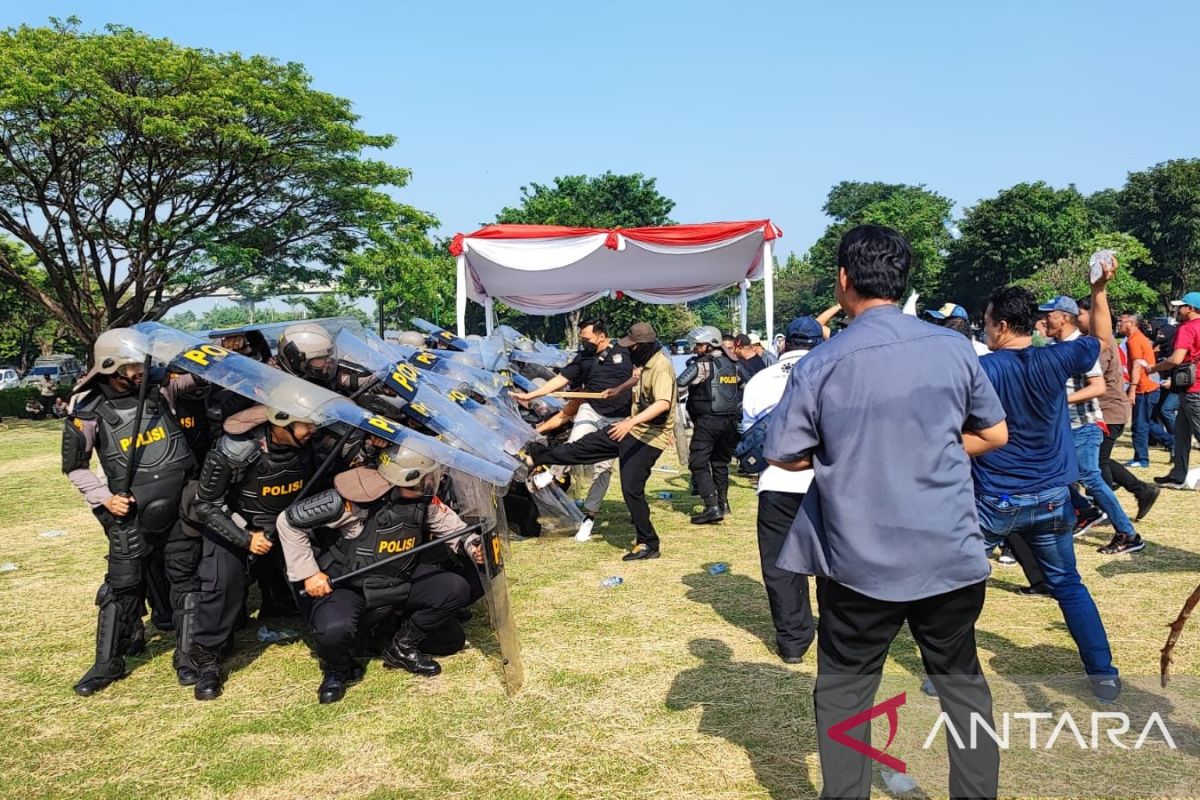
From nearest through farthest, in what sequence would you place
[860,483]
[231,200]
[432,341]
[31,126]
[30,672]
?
[860,483] → [30,672] → [432,341] → [31,126] → [231,200]

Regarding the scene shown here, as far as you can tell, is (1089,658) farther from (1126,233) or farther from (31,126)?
(1126,233)

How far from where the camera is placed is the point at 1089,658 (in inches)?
137

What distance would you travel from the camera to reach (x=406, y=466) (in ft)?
12.4

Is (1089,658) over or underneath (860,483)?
underneath

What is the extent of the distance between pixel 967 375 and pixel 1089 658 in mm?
2012

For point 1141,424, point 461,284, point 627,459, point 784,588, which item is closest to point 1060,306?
point 784,588

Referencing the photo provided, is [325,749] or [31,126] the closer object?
[325,749]

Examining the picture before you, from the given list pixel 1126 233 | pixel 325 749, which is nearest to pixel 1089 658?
pixel 325 749

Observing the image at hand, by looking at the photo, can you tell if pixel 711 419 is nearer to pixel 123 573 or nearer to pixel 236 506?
pixel 236 506

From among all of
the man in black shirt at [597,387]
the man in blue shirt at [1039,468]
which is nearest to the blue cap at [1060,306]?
the man in blue shirt at [1039,468]

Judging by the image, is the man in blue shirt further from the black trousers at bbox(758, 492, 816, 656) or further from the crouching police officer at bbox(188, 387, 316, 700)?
the crouching police officer at bbox(188, 387, 316, 700)

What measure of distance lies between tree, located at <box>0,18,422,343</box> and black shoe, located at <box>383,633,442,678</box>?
674 inches

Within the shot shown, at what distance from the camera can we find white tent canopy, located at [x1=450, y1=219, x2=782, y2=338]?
456 inches

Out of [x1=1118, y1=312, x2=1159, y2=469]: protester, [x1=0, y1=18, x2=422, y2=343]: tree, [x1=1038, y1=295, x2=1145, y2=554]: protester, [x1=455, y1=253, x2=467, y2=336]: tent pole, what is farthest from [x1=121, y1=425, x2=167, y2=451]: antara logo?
[x1=0, y1=18, x2=422, y2=343]: tree
